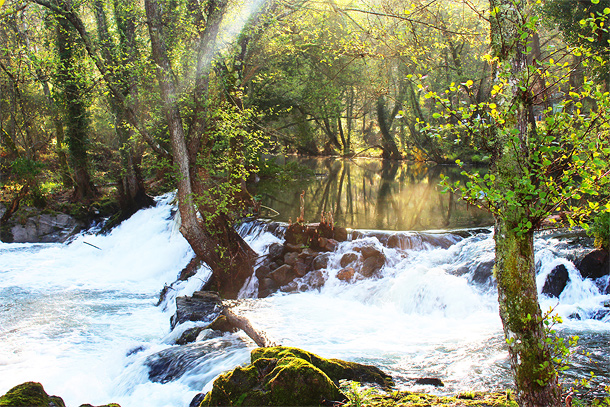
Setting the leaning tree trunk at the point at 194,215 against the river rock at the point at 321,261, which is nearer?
the leaning tree trunk at the point at 194,215

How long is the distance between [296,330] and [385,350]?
187 centimetres

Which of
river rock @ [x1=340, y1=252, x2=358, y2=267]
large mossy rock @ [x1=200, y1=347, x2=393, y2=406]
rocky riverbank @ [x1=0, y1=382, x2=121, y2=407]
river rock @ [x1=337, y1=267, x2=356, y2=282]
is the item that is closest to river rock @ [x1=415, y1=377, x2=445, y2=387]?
large mossy rock @ [x1=200, y1=347, x2=393, y2=406]

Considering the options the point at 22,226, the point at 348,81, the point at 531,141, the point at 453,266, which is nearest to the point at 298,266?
the point at 453,266

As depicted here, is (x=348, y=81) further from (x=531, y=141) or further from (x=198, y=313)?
(x=531, y=141)

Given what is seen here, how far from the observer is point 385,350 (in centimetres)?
755

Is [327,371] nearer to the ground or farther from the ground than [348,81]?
nearer to the ground

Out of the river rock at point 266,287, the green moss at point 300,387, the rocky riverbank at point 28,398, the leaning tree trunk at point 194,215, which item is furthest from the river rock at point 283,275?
the green moss at point 300,387

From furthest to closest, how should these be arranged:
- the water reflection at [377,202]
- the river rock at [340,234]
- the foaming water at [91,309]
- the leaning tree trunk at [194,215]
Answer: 1. the water reflection at [377,202]
2. the river rock at [340,234]
3. the leaning tree trunk at [194,215]
4. the foaming water at [91,309]

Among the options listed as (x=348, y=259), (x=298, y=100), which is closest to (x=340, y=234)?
(x=348, y=259)

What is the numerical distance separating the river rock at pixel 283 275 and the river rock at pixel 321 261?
625mm

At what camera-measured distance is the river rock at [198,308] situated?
8922 millimetres

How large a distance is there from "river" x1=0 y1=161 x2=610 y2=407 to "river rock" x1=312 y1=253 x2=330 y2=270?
21cm

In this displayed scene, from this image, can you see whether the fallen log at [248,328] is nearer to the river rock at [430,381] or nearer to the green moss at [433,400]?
the river rock at [430,381]

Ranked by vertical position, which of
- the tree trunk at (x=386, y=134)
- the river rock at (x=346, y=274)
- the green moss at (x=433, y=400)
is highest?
the tree trunk at (x=386, y=134)
